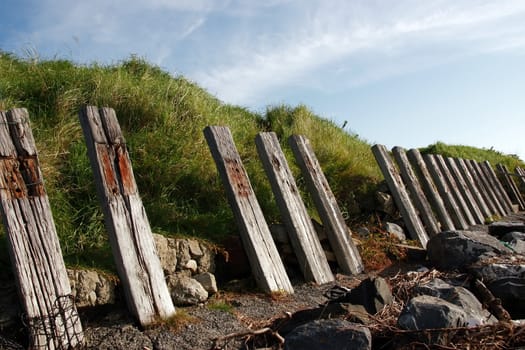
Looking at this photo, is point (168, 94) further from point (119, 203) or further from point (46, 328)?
point (46, 328)

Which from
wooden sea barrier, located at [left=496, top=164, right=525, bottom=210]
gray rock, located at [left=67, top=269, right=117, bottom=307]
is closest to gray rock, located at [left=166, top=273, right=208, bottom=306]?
gray rock, located at [left=67, top=269, right=117, bottom=307]

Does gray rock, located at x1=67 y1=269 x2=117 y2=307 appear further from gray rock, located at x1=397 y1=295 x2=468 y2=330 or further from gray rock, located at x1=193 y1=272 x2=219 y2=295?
gray rock, located at x1=397 y1=295 x2=468 y2=330

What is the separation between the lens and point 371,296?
113 inches

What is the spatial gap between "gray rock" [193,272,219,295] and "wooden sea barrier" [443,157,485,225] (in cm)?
597

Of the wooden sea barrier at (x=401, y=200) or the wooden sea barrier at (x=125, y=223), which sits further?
the wooden sea barrier at (x=401, y=200)

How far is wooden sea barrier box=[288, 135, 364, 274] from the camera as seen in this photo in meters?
4.43

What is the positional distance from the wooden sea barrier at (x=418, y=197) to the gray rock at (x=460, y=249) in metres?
1.60

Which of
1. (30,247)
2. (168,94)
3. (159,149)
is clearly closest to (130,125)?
(159,149)

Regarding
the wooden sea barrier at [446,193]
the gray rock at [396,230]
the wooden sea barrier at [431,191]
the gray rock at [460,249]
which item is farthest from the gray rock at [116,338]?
the wooden sea barrier at [446,193]

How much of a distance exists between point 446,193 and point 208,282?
203 inches

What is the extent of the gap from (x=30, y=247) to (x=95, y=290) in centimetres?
56

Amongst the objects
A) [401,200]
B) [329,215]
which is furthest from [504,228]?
[329,215]

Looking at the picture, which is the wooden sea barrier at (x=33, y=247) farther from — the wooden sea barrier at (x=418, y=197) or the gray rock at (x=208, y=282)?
the wooden sea barrier at (x=418, y=197)

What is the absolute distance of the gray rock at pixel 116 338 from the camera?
2.79m
